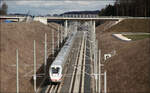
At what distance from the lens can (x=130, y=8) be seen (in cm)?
15838

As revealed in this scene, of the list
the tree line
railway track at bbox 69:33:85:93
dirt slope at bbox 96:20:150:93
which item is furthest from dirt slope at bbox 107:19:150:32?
dirt slope at bbox 96:20:150:93

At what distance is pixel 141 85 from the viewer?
36750 millimetres

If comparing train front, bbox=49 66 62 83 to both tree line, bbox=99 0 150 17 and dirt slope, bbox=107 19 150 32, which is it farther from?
tree line, bbox=99 0 150 17

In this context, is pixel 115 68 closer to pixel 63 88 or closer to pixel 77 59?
pixel 63 88

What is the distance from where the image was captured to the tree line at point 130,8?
143125mm

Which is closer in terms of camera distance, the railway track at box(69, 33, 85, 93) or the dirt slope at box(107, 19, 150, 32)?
the railway track at box(69, 33, 85, 93)

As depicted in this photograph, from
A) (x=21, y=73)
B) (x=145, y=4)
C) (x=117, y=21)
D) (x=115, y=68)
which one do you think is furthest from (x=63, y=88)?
(x=145, y=4)

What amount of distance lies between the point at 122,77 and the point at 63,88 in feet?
25.4

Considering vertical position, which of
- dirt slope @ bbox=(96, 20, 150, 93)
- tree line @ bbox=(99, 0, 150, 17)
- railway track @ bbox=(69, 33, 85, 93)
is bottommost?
railway track @ bbox=(69, 33, 85, 93)

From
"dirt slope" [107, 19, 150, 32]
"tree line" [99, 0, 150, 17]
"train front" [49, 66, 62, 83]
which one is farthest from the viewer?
"tree line" [99, 0, 150, 17]

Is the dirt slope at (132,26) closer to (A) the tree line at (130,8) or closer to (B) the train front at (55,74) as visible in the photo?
(A) the tree line at (130,8)

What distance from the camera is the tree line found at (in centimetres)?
14312

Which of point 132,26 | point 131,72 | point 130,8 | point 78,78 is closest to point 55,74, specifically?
point 78,78

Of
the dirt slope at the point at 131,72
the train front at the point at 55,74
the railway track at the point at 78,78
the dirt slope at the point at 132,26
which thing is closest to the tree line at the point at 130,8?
the dirt slope at the point at 132,26
